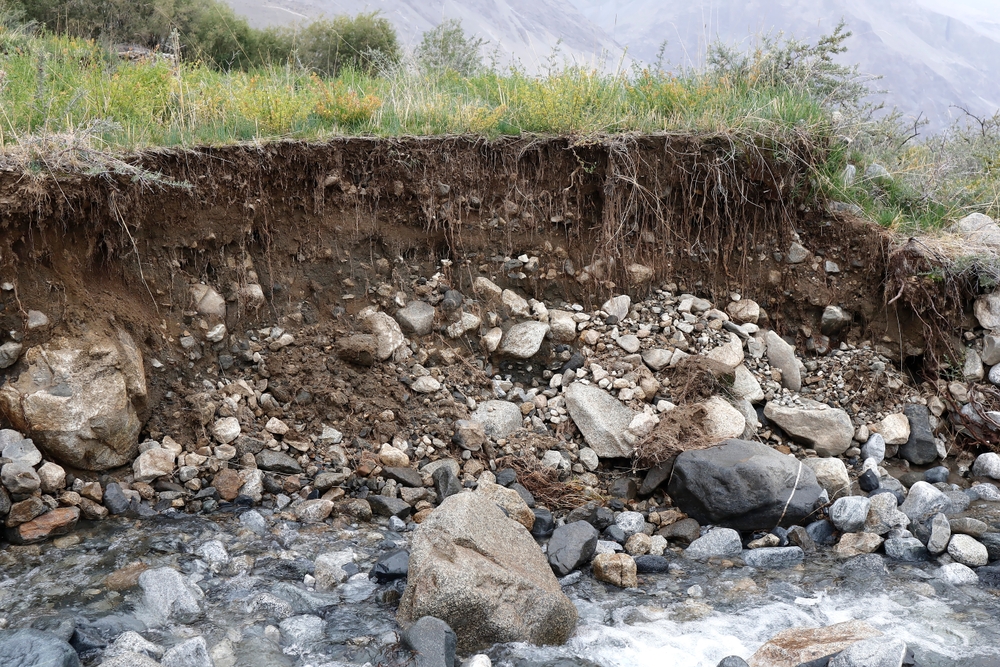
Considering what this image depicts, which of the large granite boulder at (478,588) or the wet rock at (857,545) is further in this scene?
the wet rock at (857,545)

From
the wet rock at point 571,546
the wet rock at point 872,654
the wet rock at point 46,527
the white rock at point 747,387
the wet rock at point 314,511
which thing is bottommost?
the wet rock at point 46,527

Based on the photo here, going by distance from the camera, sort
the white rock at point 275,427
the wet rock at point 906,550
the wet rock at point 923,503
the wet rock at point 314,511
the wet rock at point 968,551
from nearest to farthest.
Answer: the wet rock at point 968,551 → the wet rock at point 906,550 → the wet rock at point 314,511 → the wet rock at point 923,503 → the white rock at point 275,427

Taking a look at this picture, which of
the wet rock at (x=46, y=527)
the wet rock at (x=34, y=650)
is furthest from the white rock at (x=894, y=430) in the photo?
the wet rock at (x=46, y=527)

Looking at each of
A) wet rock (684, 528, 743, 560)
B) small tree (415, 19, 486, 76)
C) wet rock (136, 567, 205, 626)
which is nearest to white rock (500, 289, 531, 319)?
wet rock (684, 528, 743, 560)

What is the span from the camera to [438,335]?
5.41 meters

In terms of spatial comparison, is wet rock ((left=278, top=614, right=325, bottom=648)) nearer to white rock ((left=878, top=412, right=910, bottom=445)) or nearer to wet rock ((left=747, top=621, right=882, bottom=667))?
wet rock ((left=747, top=621, right=882, bottom=667))

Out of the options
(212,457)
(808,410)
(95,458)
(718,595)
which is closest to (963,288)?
(808,410)

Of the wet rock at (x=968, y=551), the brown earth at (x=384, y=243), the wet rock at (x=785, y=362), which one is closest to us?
the wet rock at (x=968, y=551)

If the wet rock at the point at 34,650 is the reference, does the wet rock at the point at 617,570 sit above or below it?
above

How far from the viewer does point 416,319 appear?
17.6 feet

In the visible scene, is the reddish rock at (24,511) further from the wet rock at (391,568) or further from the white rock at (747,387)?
the white rock at (747,387)

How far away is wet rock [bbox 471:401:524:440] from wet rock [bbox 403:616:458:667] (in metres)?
1.95

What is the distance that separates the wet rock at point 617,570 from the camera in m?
3.85

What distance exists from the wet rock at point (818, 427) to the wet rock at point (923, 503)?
0.62 m
